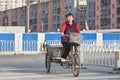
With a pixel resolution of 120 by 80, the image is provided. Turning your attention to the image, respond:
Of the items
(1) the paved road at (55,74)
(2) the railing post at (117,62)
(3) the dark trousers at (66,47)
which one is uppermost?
(3) the dark trousers at (66,47)

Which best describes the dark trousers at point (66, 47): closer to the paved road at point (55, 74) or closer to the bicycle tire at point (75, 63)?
the bicycle tire at point (75, 63)

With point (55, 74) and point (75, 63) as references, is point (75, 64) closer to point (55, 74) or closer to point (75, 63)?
point (75, 63)

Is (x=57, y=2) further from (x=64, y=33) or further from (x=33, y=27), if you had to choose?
(x=64, y=33)

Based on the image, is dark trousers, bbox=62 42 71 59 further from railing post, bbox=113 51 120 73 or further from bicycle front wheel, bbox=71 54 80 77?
railing post, bbox=113 51 120 73

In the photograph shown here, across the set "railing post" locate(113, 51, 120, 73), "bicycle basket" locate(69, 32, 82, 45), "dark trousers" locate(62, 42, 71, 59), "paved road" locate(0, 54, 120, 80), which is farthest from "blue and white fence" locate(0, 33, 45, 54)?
"bicycle basket" locate(69, 32, 82, 45)

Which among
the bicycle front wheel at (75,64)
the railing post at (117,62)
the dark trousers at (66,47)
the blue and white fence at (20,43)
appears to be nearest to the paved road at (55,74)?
the bicycle front wheel at (75,64)

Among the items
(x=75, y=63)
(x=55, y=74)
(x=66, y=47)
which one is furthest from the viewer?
(x=55, y=74)

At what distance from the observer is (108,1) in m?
104

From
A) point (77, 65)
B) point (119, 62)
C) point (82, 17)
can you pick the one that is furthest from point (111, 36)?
point (82, 17)

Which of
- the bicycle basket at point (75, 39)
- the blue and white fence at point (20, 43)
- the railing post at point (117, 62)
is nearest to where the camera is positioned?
the bicycle basket at point (75, 39)

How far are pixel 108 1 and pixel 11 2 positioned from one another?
34.1 metres

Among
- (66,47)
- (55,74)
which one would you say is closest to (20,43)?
(55,74)

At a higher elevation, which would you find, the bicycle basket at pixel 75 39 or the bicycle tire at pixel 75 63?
the bicycle basket at pixel 75 39

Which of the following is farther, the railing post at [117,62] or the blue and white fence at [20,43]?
the blue and white fence at [20,43]
